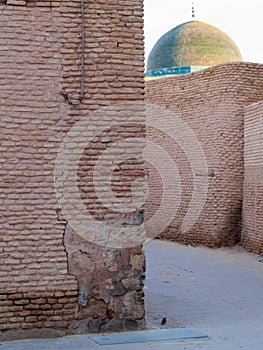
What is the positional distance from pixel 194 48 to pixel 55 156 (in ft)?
52.6

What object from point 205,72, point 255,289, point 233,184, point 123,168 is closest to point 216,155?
point 233,184

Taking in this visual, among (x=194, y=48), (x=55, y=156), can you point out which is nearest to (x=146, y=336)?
(x=55, y=156)

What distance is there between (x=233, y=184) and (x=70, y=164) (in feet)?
26.2

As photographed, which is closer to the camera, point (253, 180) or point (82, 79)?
point (82, 79)

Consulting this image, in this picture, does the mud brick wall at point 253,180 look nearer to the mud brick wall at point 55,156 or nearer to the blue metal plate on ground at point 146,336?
the blue metal plate on ground at point 146,336

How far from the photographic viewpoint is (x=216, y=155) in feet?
45.7

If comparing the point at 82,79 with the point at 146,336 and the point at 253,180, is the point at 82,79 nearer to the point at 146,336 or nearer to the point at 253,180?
the point at 146,336

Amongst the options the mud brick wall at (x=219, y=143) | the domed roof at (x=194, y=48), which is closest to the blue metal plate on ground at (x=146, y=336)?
the mud brick wall at (x=219, y=143)

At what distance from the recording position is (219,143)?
13914 mm

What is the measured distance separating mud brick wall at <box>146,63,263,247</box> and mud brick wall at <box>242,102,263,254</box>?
293mm

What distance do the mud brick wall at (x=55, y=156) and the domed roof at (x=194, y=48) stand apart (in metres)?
15.0

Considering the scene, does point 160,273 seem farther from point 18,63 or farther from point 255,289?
point 18,63

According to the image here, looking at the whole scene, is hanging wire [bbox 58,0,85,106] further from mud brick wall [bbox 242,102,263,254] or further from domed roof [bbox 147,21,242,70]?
domed roof [bbox 147,21,242,70]

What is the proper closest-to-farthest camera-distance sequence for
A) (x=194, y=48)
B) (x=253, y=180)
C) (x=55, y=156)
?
(x=55, y=156) < (x=253, y=180) < (x=194, y=48)
